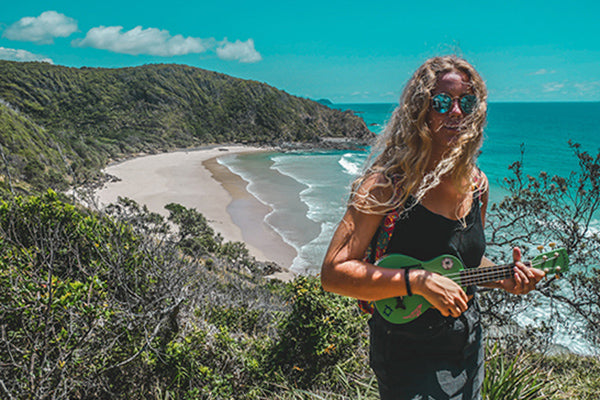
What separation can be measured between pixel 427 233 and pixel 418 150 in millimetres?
288

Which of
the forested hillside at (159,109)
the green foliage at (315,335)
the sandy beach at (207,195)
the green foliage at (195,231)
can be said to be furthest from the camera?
the forested hillside at (159,109)

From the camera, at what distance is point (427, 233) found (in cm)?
134

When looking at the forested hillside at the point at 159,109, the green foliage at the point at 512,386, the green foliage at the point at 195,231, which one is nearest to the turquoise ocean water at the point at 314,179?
the green foliage at the point at 512,386

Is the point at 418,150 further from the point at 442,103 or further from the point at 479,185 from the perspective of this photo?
the point at 479,185

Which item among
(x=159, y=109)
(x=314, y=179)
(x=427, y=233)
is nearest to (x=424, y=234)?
(x=427, y=233)

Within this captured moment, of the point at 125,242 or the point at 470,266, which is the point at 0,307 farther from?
the point at 470,266

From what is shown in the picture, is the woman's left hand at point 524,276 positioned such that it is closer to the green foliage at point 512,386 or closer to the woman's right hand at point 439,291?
the woman's right hand at point 439,291

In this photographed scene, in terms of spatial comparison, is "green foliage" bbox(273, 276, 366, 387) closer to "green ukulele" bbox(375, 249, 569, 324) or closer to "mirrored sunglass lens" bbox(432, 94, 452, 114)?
"green ukulele" bbox(375, 249, 569, 324)

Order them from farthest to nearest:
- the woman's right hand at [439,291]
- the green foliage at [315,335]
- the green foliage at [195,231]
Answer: the green foliage at [195,231], the green foliage at [315,335], the woman's right hand at [439,291]

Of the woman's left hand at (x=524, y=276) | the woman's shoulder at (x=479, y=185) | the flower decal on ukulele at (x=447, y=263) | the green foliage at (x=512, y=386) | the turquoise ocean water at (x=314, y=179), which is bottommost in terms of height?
the turquoise ocean water at (x=314, y=179)

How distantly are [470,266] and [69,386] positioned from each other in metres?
2.58

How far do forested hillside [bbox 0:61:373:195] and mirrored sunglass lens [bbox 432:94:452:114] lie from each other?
161 ft

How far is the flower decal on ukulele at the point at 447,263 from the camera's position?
4.42 feet

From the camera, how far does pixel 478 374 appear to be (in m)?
1.49
